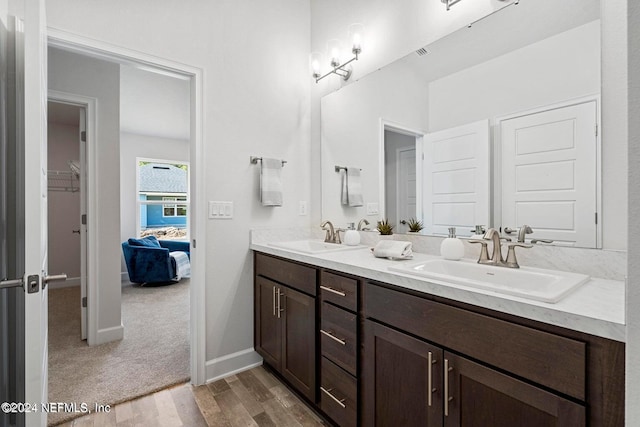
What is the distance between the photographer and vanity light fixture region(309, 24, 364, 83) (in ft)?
7.08

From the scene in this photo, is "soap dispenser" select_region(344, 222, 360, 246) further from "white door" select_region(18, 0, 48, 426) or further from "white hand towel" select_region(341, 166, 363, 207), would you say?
"white door" select_region(18, 0, 48, 426)

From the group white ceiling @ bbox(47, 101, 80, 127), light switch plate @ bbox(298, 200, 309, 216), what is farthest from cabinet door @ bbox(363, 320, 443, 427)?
white ceiling @ bbox(47, 101, 80, 127)

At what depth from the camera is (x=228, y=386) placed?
80.2 inches

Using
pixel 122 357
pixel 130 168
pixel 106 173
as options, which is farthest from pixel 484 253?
pixel 130 168

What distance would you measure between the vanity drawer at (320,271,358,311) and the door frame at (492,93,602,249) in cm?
76

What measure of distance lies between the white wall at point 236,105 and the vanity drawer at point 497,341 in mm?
1299

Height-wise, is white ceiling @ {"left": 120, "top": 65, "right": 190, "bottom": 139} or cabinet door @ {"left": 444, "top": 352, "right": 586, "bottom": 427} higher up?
A: white ceiling @ {"left": 120, "top": 65, "right": 190, "bottom": 139}

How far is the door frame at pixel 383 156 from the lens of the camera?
6.07ft

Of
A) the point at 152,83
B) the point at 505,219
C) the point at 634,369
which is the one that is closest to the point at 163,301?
the point at 152,83

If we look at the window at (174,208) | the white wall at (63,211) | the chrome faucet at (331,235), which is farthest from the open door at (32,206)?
the window at (174,208)

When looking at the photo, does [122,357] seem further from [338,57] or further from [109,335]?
[338,57]

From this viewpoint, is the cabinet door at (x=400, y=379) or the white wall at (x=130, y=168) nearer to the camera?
the cabinet door at (x=400, y=379)

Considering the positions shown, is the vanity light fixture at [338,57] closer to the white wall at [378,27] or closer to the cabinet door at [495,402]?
the white wall at [378,27]

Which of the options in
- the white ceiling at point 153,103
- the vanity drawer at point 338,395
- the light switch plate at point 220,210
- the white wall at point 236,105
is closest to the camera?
the vanity drawer at point 338,395
